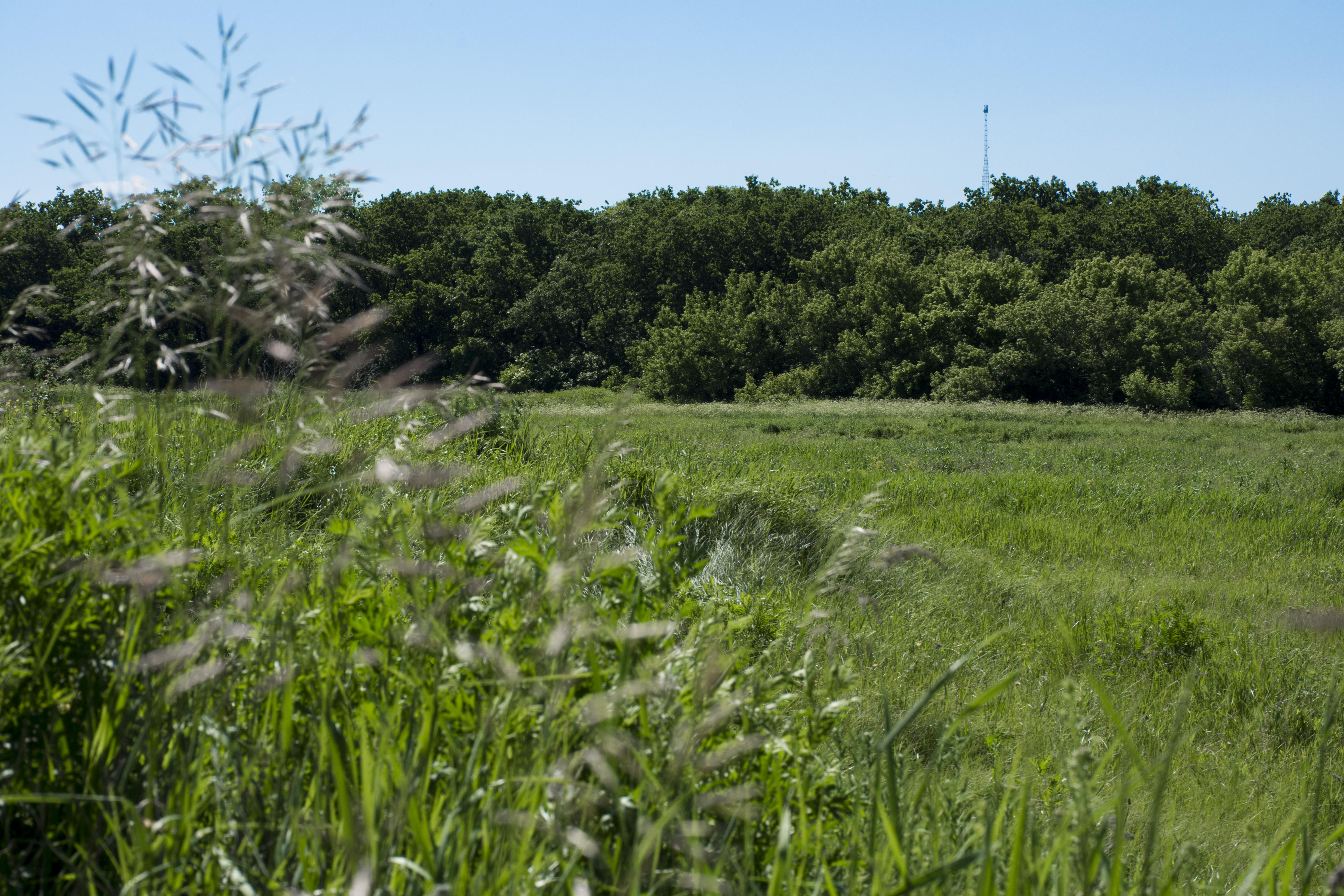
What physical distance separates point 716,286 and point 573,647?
167ft

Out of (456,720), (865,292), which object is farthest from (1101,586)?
(865,292)

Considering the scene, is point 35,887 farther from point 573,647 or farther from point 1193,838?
point 1193,838

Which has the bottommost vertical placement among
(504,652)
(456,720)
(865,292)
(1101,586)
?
(1101,586)

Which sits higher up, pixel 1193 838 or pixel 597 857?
pixel 597 857

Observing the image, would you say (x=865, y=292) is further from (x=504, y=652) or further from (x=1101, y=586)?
(x=504, y=652)

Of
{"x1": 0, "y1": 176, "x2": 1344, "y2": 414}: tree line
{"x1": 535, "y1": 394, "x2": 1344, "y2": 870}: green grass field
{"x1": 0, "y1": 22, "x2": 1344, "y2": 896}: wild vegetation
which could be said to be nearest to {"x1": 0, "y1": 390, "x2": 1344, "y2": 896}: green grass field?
{"x1": 0, "y1": 22, "x2": 1344, "y2": 896}: wild vegetation

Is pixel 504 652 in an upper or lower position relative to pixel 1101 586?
upper

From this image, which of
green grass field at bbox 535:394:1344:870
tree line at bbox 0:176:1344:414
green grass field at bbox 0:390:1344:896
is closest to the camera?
green grass field at bbox 0:390:1344:896

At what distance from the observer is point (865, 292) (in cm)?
4372

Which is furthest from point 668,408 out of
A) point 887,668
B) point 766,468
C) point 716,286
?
point 887,668

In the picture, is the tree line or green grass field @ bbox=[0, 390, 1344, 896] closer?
green grass field @ bbox=[0, 390, 1344, 896]

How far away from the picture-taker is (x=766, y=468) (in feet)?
25.8

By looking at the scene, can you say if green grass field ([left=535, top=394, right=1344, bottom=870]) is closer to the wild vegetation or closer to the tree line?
the wild vegetation

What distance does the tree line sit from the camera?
36625 millimetres
